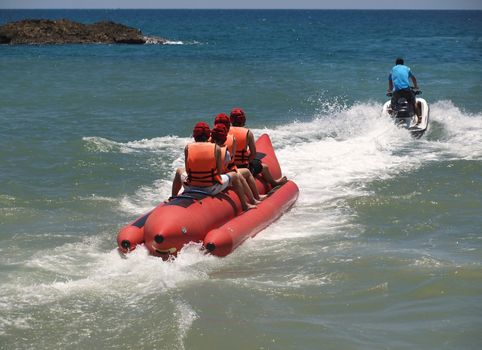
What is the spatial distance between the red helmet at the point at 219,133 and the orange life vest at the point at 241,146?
1.91 feet

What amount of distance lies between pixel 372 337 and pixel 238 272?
1.79 metres

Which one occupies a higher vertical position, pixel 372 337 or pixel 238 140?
pixel 238 140

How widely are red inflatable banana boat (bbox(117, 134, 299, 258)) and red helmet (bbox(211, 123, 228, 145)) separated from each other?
0.58 metres

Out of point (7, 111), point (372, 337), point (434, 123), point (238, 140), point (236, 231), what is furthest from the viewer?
point (7, 111)

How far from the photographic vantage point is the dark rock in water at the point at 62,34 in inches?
1725

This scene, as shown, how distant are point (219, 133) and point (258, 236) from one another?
1.22m

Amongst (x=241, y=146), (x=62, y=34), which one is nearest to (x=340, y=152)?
(x=241, y=146)

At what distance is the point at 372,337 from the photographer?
5.82 meters

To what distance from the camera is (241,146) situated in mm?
8852

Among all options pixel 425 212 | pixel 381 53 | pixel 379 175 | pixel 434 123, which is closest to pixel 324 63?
pixel 381 53

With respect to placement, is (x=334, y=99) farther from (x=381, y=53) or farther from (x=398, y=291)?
(x=381, y=53)

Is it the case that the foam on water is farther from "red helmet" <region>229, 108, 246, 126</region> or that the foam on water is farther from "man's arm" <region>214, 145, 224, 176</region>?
"red helmet" <region>229, 108, 246, 126</region>

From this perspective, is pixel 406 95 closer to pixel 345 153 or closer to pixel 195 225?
pixel 345 153

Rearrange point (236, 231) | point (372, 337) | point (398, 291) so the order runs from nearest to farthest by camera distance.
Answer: point (372, 337) < point (398, 291) < point (236, 231)
